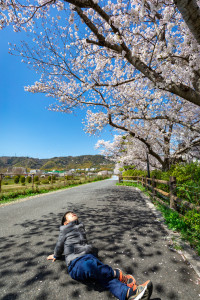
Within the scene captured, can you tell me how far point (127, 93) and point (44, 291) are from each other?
31.7ft

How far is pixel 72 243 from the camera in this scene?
103 inches

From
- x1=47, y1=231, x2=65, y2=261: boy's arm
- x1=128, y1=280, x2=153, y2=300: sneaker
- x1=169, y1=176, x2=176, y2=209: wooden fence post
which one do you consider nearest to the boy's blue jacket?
x1=47, y1=231, x2=65, y2=261: boy's arm

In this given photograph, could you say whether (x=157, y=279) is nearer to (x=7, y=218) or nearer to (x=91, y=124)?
(x=7, y=218)

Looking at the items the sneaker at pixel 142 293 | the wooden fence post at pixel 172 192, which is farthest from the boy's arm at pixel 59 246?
the wooden fence post at pixel 172 192

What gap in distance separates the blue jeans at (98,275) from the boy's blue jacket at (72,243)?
178mm

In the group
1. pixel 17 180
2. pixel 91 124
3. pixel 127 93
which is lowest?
pixel 17 180

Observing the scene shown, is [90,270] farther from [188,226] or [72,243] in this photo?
[188,226]

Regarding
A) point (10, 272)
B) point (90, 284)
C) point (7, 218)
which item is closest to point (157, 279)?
point (90, 284)

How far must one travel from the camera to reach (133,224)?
4.66 meters

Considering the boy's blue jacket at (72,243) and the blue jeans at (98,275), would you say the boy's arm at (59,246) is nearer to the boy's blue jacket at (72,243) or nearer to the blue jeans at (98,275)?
the boy's blue jacket at (72,243)

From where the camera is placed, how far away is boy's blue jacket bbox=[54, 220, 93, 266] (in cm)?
243

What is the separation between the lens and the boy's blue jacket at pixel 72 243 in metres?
2.43

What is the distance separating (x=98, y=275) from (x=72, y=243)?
2.46 ft

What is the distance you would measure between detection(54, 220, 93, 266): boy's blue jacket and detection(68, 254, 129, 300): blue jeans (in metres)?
0.18
